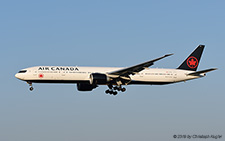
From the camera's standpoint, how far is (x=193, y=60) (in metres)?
77.8

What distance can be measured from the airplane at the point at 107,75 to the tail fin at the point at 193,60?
1.61m

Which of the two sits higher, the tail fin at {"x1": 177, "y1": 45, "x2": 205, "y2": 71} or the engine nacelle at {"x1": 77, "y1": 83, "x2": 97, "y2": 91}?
the tail fin at {"x1": 177, "y1": 45, "x2": 205, "y2": 71}

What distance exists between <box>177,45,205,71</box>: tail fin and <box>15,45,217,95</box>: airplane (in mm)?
1606

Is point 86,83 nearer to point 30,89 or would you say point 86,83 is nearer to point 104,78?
point 104,78

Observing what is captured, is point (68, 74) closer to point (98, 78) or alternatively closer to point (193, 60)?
point (98, 78)

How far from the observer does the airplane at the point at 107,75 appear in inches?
2618

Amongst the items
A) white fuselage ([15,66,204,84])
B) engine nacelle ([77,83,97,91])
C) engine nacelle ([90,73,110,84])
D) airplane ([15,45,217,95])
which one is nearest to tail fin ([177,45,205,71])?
airplane ([15,45,217,95])

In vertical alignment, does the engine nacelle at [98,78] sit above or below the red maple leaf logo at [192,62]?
below

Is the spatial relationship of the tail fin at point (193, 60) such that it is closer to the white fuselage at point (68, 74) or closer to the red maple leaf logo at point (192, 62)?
the red maple leaf logo at point (192, 62)

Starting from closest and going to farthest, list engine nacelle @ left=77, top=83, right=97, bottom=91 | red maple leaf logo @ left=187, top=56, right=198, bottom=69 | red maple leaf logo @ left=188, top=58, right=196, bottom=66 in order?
engine nacelle @ left=77, top=83, right=97, bottom=91 → red maple leaf logo @ left=187, top=56, right=198, bottom=69 → red maple leaf logo @ left=188, top=58, right=196, bottom=66

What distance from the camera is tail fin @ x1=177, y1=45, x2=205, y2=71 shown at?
77.0 metres

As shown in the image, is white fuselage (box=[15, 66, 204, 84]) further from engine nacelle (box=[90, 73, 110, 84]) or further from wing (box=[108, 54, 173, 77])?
wing (box=[108, 54, 173, 77])

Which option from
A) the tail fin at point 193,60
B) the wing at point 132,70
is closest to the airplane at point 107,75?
the wing at point 132,70

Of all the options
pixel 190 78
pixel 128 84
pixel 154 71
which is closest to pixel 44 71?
pixel 128 84
